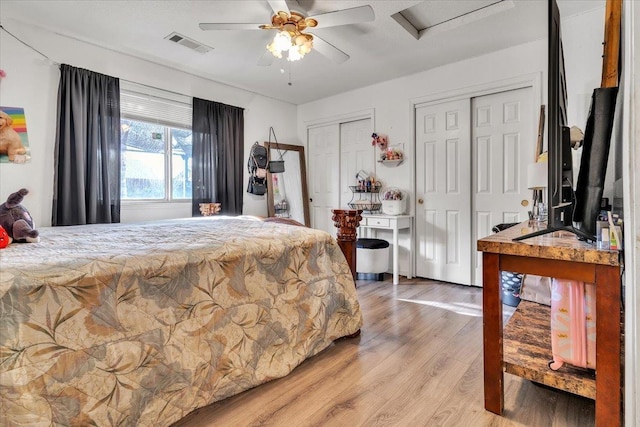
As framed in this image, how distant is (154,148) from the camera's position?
343 centimetres

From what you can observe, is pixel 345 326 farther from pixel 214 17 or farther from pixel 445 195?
pixel 214 17

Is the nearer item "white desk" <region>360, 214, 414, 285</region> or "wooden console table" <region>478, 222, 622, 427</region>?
"wooden console table" <region>478, 222, 622, 427</region>

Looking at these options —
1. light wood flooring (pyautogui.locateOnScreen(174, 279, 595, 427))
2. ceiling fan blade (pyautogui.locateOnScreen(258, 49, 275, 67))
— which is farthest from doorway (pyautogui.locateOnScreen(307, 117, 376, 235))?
light wood flooring (pyautogui.locateOnScreen(174, 279, 595, 427))

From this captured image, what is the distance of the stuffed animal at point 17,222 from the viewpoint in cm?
154

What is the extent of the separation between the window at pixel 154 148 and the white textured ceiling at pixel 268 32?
17.3 inches

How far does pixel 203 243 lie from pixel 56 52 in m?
2.48

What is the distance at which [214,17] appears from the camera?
2.52 m

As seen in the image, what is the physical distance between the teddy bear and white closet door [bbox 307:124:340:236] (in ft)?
10.4

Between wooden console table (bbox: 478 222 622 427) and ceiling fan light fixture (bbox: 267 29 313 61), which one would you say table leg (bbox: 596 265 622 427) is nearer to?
wooden console table (bbox: 478 222 622 427)

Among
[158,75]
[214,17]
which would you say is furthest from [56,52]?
[214,17]

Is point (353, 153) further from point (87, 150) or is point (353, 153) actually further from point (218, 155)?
point (87, 150)

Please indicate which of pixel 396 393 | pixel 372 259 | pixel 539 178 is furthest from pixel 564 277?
pixel 372 259

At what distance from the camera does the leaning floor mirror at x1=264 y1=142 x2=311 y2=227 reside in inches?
174

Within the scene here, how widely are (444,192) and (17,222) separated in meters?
3.46
